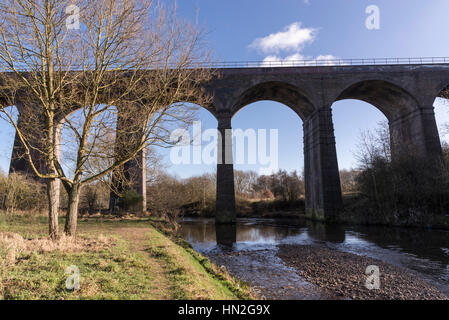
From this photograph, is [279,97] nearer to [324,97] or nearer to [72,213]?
Result: [324,97]

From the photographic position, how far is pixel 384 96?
82.1 ft

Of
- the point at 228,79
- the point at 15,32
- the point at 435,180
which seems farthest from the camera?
the point at 228,79

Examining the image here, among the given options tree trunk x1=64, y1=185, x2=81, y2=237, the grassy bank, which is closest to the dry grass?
the grassy bank

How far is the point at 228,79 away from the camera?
2294 cm

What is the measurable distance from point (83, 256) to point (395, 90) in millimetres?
27781

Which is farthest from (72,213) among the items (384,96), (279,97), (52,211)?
(384,96)

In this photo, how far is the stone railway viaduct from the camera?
21781 mm

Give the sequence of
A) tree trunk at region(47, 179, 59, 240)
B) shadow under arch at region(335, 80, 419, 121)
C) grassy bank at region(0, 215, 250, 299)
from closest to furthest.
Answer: grassy bank at region(0, 215, 250, 299), tree trunk at region(47, 179, 59, 240), shadow under arch at region(335, 80, 419, 121)

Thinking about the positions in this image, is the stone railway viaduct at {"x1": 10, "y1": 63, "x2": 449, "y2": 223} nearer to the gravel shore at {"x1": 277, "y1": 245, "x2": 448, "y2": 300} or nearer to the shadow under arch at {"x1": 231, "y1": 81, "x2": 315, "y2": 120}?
the shadow under arch at {"x1": 231, "y1": 81, "x2": 315, "y2": 120}

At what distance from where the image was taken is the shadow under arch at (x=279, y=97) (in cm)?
2344

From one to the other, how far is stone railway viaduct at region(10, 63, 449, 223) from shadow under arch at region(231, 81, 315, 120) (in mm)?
140

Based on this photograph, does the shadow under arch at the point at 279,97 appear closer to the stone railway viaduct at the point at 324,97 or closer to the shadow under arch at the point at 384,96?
the stone railway viaduct at the point at 324,97
